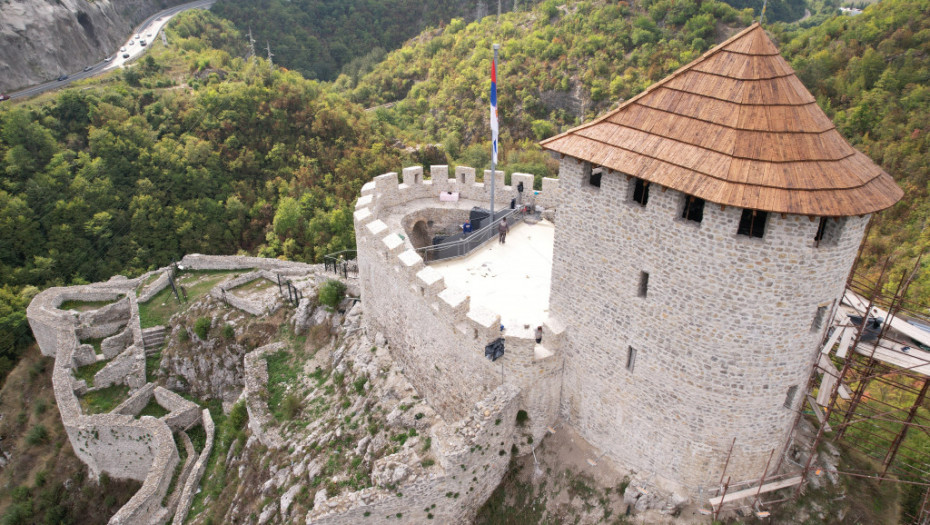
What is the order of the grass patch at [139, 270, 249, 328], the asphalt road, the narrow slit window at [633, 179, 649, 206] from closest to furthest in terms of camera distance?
the narrow slit window at [633, 179, 649, 206], the grass patch at [139, 270, 249, 328], the asphalt road

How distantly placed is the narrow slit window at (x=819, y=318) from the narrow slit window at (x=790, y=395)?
1.43m

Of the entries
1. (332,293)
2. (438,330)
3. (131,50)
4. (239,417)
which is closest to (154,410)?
(239,417)

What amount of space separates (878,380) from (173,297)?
34073 mm

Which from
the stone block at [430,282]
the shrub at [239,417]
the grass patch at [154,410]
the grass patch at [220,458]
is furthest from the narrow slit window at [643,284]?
the grass patch at [154,410]

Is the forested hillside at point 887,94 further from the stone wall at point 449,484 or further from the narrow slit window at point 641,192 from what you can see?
the stone wall at point 449,484

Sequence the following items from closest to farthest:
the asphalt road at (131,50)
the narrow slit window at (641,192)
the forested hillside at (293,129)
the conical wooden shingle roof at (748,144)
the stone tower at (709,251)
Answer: the conical wooden shingle roof at (748,144) < the stone tower at (709,251) < the narrow slit window at (641,192) < the forested hillside at (293,129) < the asphalt road at (131,50)

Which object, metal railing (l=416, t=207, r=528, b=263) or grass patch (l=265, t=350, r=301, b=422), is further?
grass patch (l=265, t=350, r=301, b=422)

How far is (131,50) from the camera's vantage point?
213ft

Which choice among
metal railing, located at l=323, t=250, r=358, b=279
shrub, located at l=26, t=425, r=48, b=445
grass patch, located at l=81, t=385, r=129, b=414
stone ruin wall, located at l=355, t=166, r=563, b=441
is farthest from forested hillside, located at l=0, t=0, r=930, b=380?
stone ruin wall, located at l=355, t=166, r=563, b=441

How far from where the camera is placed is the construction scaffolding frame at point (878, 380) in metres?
11.8

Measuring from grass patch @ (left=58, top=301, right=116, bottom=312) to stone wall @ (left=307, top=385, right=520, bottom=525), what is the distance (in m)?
27.3

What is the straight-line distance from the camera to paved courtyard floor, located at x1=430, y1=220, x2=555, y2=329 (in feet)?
55.3

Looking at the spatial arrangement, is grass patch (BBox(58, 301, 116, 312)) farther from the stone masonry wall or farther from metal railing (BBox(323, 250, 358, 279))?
Result: the stone masonry wall

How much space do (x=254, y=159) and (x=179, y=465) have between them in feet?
91.3
